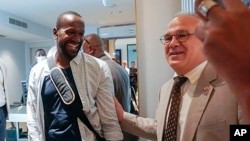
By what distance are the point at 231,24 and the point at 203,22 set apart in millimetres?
33

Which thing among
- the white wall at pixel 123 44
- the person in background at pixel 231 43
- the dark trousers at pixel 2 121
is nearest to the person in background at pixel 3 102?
the dark trousers at pixel 2 121

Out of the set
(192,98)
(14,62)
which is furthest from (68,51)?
(14,62)

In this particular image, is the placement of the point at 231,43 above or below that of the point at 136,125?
above

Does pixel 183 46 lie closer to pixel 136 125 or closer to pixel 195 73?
pixel 195 73

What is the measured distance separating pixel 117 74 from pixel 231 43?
1707mm

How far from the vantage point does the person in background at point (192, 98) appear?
0.87 meters

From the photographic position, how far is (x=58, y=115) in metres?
1.25

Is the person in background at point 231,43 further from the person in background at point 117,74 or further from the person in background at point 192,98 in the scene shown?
the person in background at point 117,74

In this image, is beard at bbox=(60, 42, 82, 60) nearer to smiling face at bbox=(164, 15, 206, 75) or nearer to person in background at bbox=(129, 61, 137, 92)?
smiling face at bbox=(164, 15, 206, 75)

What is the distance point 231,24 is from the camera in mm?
246

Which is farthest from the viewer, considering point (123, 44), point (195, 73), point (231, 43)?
point (123, 44)

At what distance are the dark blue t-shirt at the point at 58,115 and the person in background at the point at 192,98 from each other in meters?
0.42

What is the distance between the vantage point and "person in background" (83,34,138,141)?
1.91m

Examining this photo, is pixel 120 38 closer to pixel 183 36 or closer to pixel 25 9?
pixel 183 36
